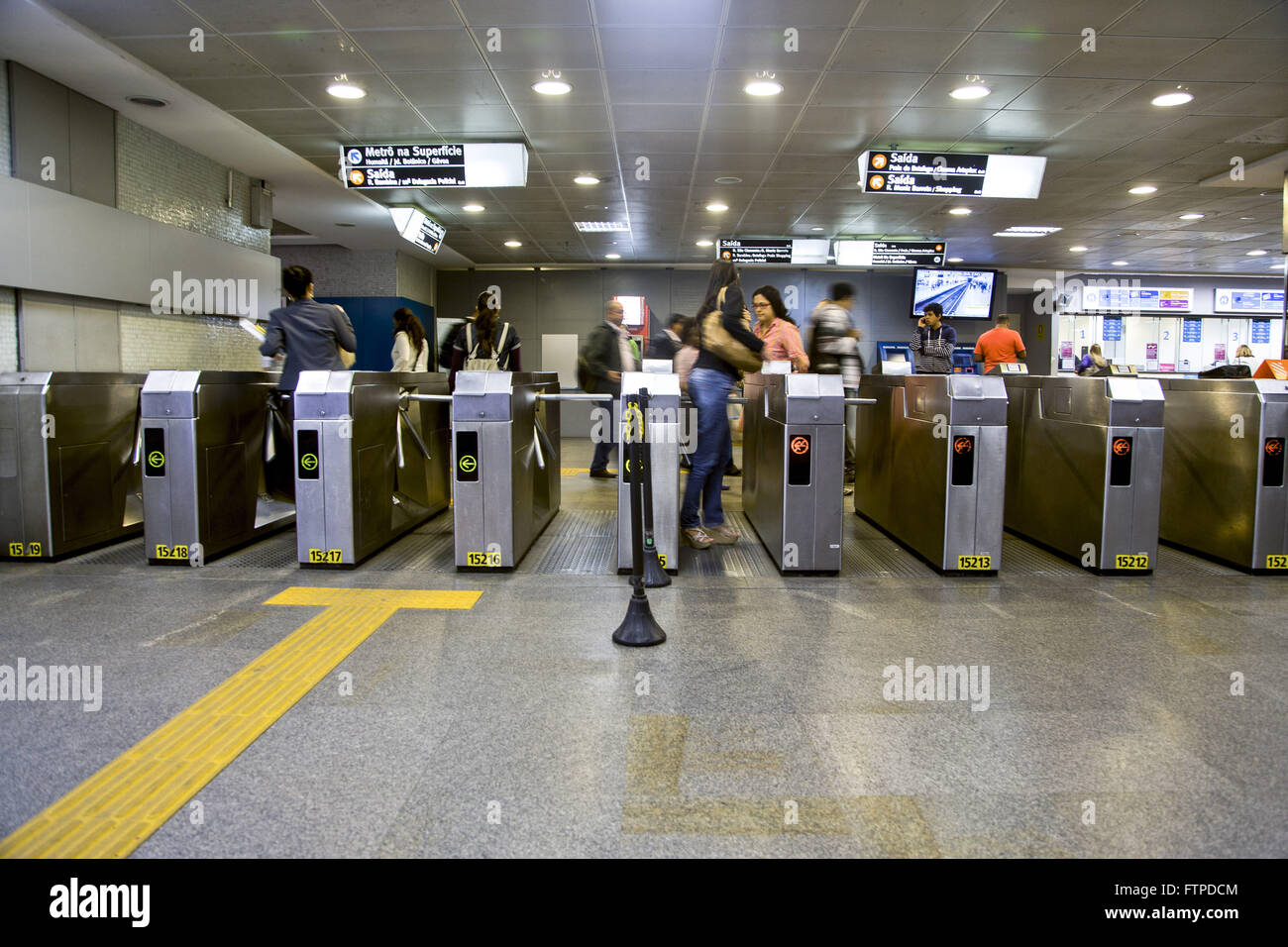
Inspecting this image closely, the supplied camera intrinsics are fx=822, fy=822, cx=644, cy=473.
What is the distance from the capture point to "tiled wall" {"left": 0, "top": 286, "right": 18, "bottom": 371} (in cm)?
569

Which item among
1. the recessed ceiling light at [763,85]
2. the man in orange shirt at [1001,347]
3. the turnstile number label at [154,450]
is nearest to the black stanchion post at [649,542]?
the turnstile number label at [154,450]

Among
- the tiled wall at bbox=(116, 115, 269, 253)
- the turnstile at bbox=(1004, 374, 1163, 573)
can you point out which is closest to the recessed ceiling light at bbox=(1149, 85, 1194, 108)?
the turnstile at bbox=(1004, 374, 1163, 573)

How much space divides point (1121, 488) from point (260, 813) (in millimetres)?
4634

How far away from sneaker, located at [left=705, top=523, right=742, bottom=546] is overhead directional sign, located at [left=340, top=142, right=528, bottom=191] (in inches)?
161

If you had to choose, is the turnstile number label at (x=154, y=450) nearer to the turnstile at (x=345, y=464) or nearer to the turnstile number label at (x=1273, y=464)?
the turnstile at (x=345, y=464)

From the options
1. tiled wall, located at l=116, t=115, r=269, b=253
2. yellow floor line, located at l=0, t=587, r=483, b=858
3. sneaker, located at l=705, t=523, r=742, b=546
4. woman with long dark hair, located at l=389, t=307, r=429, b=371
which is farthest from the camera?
woman with long dark hair, located at l=389, t=307, r=429, b=371

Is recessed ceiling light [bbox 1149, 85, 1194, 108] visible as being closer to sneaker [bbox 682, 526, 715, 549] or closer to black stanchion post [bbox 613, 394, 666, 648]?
sneaker [bbox 682, 526, 715, 549]

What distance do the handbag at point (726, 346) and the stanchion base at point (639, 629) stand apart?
2002 mm

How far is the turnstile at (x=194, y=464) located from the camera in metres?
4.79

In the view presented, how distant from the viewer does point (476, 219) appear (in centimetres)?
1088

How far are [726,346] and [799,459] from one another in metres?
0.86

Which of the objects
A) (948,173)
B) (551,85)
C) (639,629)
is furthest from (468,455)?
(948,173)

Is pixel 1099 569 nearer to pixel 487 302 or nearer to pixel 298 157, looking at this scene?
pixel 487 302

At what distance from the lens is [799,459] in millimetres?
4688
